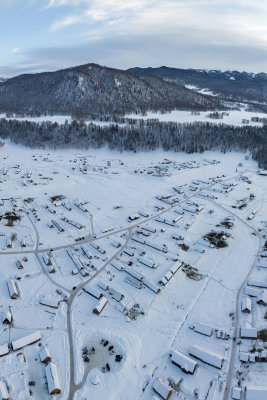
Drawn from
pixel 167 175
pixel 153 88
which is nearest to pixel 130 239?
pixel 167 175

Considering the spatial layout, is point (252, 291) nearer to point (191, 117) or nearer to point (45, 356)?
point (45, 356)

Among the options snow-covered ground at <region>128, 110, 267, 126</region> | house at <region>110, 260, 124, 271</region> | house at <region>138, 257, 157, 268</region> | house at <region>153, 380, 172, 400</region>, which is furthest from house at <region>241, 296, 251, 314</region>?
snow-covered ground at <region>128, 110, 267, 126</region>

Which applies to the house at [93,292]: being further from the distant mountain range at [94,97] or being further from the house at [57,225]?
the distant mountain range at [94,97]

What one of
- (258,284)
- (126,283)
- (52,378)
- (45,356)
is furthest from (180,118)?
(52,378)

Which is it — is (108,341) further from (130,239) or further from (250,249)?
(250,249)

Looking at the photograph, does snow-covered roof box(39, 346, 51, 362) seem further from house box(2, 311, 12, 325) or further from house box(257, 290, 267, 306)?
house box(257, 290, 267, 306)

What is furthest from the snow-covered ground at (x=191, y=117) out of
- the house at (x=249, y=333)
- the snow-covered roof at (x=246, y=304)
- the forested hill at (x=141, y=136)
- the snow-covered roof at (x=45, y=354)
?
the snow-covered roof at (x=45, y=354)
